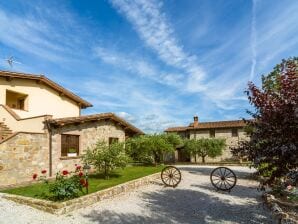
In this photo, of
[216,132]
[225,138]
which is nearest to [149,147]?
[225,138]

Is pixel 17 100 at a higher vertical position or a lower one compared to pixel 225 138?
higher

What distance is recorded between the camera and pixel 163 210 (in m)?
10.2

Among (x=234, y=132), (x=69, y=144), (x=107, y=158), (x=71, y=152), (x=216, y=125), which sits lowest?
(x=107, y=158)

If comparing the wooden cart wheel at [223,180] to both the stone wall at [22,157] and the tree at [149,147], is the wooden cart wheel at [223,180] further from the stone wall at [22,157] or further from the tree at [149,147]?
the stone wall at [22,157]

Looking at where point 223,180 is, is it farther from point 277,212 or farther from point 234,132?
point 234,132

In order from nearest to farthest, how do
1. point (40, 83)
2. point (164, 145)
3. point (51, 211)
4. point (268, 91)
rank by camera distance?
point (268, 91) < point (51, 211) < point (40, 83) < point (164, 145)

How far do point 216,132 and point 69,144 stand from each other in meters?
27.7

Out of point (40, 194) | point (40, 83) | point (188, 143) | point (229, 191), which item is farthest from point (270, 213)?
point (188, 143)

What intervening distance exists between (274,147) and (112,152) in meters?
11.0

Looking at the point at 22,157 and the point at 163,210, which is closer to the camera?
the point at 163,210

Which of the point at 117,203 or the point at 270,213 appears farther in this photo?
the point at 117,203

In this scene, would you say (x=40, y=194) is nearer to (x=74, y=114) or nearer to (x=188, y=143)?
(x=74, y=114)

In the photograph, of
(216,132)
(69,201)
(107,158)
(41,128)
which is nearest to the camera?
(69,201)

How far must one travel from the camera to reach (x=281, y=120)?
595cm
